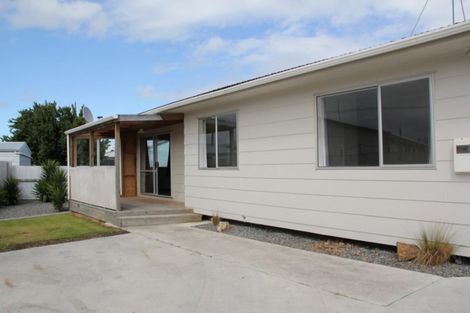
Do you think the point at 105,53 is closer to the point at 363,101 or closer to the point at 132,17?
the point at 132,17

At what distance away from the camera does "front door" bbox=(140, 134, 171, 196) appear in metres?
14.0

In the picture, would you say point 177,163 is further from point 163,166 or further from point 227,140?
point 227,140

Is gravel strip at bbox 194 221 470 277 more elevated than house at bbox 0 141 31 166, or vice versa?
house at bbox 0 141 31 166

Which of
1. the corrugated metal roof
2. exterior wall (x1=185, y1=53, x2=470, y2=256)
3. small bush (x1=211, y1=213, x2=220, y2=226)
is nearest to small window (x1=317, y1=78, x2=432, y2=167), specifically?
exterior wall (x1=185, y1=53, x2=470, y2=256)

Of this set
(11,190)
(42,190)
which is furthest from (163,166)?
(11,190)

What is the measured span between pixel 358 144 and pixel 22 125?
3614 cm

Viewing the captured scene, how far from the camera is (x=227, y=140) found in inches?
398

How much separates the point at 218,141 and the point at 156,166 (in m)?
4.69

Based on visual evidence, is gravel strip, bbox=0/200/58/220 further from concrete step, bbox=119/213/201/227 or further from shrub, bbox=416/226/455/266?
shrub, bbox=416/226/455/266

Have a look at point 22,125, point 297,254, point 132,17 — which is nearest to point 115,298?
point 297,254

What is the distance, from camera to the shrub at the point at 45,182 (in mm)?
17078

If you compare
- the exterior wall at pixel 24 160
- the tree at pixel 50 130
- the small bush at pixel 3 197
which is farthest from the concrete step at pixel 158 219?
the tree at pixel 50 130

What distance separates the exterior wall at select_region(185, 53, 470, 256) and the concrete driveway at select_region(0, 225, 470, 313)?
2.97 ft

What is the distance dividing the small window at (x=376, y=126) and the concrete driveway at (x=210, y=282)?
171 centimetres
